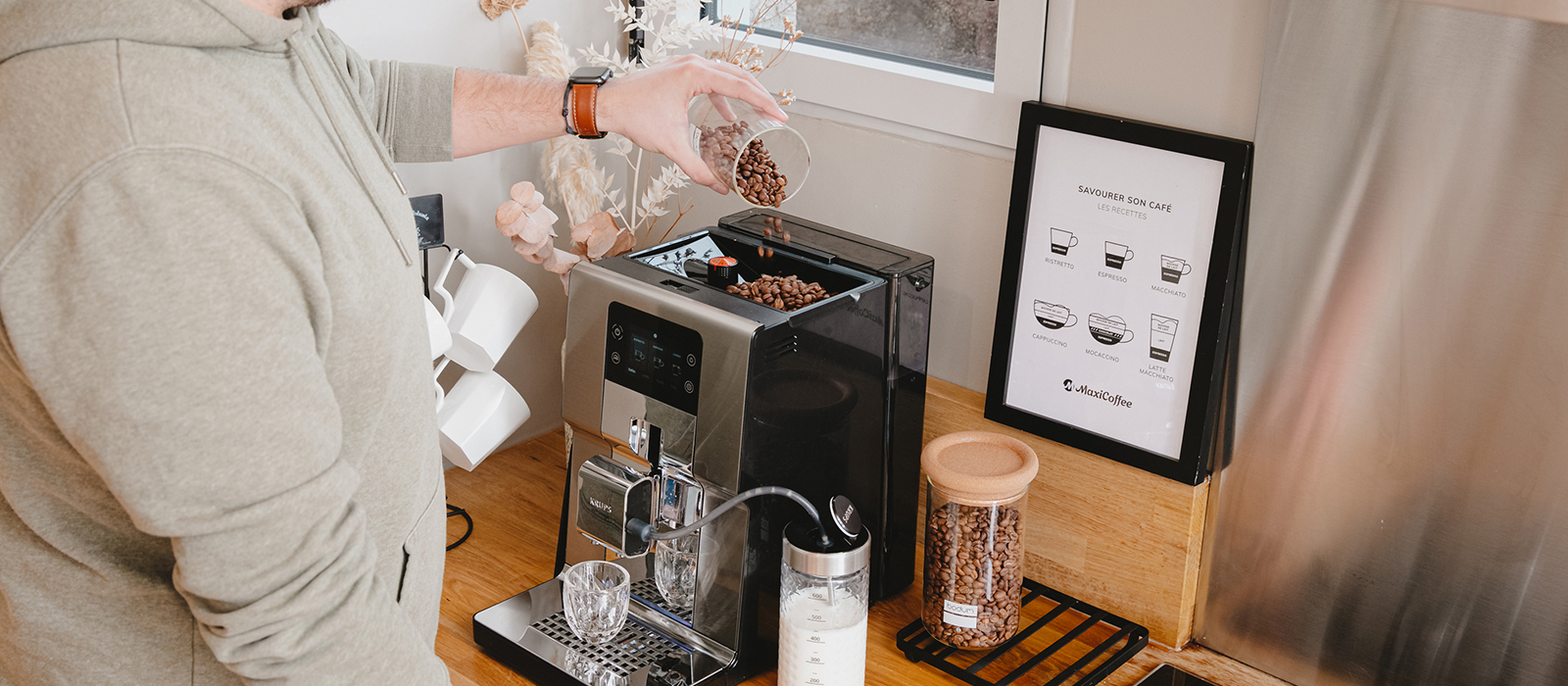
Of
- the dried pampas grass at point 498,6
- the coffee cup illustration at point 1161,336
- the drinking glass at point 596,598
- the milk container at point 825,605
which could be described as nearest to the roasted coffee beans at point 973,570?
the milk container at point 825,605

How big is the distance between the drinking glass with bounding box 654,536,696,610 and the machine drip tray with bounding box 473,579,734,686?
2 cm

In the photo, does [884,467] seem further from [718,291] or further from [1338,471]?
[1338,471]

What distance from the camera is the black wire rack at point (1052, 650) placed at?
122cm

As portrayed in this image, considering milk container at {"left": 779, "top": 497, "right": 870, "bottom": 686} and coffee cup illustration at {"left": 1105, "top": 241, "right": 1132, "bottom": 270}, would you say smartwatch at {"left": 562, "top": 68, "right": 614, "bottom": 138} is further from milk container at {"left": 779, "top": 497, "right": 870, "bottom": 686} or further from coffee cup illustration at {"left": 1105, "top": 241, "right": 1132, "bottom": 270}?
coffee cup illustration at {"left": 1105, "top": 241, "right": 1132, "bottom": 270}

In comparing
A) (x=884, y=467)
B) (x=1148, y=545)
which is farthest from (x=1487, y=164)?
(x=884, y=467)

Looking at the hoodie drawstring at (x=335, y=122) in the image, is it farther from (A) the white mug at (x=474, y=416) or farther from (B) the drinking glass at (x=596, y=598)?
(A) the white mug at (x=474, y=416)

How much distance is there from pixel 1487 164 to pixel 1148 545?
20.0 inches

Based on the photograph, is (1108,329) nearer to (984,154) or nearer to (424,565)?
(984,154)

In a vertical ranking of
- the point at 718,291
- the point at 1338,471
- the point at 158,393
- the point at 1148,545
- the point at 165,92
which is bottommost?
the point at 1148,545

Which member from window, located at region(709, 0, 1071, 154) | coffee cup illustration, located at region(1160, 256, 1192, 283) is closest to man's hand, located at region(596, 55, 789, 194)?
window, located at region(709, 0, 1071, 154)

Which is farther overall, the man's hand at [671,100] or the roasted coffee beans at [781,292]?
the roasted coffee beans at [781,292]

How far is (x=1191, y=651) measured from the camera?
1290 millimetres

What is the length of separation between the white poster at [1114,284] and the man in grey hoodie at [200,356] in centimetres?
69

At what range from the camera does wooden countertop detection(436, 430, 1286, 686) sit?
125 cm
